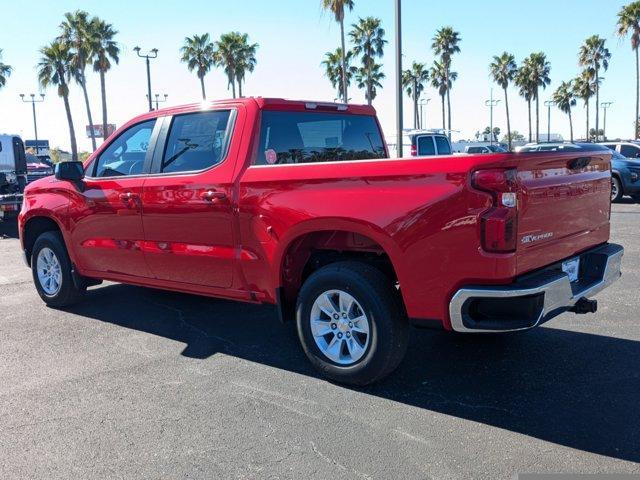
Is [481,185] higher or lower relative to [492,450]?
higher

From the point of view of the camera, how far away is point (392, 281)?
4.03 meters

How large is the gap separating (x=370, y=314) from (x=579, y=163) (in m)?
1.70

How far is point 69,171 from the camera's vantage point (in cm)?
549

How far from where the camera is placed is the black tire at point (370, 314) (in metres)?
3.76

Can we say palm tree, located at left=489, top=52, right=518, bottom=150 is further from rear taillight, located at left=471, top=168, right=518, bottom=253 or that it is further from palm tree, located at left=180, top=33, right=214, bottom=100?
rear taillight, located at left=471, top=168, right=518, bottom=253

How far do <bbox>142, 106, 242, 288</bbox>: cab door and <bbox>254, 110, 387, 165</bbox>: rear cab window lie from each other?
272 millimetres

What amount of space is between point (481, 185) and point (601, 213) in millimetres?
1654

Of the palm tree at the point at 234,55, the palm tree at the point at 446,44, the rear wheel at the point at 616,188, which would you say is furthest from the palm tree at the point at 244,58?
the rear wheel at the point at 616,188

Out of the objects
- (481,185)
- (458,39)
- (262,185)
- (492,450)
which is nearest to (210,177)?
(262,185)

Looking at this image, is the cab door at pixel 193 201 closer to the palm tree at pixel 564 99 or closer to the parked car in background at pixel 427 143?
the parked car in background at pixel 427 143

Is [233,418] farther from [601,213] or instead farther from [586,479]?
[601,213]

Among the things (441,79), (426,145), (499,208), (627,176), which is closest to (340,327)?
(499,208)

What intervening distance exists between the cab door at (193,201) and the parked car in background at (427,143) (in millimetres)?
13115

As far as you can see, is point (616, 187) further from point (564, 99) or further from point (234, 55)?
point (564, 99)
